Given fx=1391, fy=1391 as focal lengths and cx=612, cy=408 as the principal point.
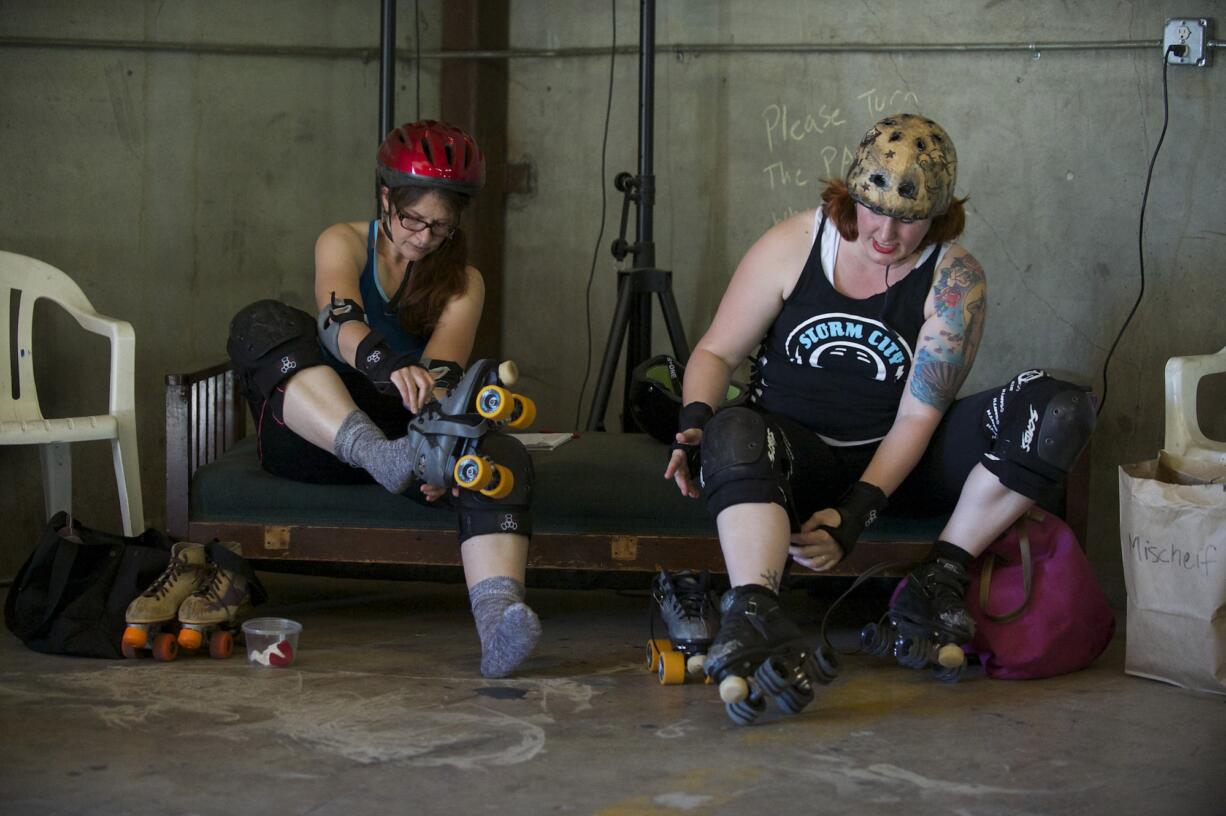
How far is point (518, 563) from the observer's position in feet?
8.60

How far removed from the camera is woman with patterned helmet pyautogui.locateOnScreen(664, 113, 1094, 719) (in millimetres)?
2545

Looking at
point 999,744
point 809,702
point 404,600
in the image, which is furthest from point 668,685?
point 404,600

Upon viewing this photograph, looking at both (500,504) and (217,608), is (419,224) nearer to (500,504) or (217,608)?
(500,504)

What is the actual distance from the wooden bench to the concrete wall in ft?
3.73

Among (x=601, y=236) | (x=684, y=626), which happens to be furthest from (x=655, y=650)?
(x=601, y=236)

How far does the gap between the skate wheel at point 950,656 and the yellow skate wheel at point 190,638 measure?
1.42m

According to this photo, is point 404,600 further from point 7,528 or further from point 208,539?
point 7,528

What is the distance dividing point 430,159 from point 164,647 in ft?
3.61

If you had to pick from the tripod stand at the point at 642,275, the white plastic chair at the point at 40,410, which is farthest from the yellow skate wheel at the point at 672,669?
the white plastic chair at the point at 40,410

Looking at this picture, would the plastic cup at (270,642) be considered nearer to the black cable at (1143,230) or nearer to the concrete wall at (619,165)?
the concrete wall at (619,165)

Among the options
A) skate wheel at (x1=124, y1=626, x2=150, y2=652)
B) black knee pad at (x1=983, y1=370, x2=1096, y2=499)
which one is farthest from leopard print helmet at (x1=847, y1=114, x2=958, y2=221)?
skate wheel at (x1=124, y1=626, x2=150, y2=652)

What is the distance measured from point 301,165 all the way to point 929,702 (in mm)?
2592

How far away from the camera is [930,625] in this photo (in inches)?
104

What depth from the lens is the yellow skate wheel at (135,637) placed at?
8.81 feet
